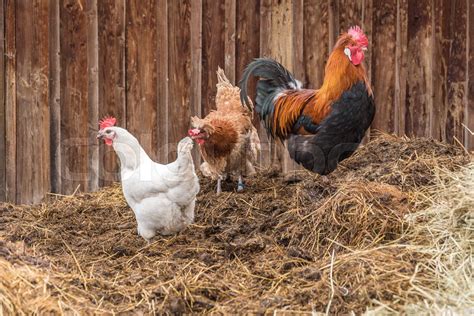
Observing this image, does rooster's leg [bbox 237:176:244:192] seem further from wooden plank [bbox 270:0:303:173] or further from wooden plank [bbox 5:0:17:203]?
wooden plank [bbox 5:0:17:203]

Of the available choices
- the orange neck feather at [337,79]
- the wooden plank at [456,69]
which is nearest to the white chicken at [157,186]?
the orange neck feather at [337,79]

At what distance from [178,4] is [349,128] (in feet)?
7.04

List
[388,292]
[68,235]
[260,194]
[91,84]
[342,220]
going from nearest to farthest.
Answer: [388,292]
[342,220]
[68,235]
[260,194]
[91,84]

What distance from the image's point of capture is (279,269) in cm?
429

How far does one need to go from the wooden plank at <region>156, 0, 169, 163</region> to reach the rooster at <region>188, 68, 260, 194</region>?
0.41 metres

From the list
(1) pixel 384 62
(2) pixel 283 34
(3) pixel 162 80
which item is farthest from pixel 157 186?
(1) pixel 384 62

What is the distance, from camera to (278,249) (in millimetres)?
4664

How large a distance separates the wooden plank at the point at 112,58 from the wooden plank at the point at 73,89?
143 millimetres

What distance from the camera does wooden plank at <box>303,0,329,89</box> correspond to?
262 inches

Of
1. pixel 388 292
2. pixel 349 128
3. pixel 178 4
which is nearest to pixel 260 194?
pixel 349 128

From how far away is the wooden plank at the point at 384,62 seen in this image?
6680 mm

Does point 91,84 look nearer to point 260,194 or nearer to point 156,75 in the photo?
point 156,75

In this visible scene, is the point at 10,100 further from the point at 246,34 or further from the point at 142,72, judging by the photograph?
the point at 246,34

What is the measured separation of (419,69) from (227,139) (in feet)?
6.80
